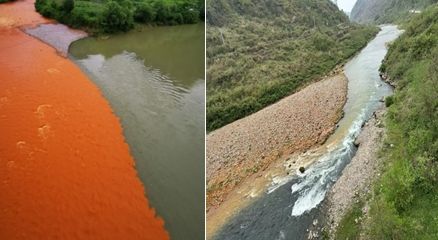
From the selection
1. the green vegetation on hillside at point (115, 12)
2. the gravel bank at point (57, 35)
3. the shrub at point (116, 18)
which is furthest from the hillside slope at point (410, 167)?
the green vegetation on hillside at point (115, 12)

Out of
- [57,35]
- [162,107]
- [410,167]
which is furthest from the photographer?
[57,35]

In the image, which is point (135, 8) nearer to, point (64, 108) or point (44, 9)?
point (44, 9)

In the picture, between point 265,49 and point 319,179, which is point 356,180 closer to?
point 319,179

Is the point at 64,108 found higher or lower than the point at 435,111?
lower

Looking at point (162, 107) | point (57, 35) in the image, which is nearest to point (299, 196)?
point (162, 107)

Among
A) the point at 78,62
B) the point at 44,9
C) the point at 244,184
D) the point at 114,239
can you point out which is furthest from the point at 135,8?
the point at 114,239

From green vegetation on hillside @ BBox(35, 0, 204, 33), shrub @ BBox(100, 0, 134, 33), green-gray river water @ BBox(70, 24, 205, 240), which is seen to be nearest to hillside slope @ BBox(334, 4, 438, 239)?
green-gray river water @ BBox(70, 24, 205, 240)

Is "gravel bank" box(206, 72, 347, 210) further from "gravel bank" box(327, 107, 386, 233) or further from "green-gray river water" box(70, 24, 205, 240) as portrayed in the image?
"green-gray river water" box(70, 24, 205, 240)

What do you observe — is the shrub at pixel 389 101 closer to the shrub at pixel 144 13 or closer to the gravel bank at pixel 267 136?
the gravel bank at pixel 267 136
